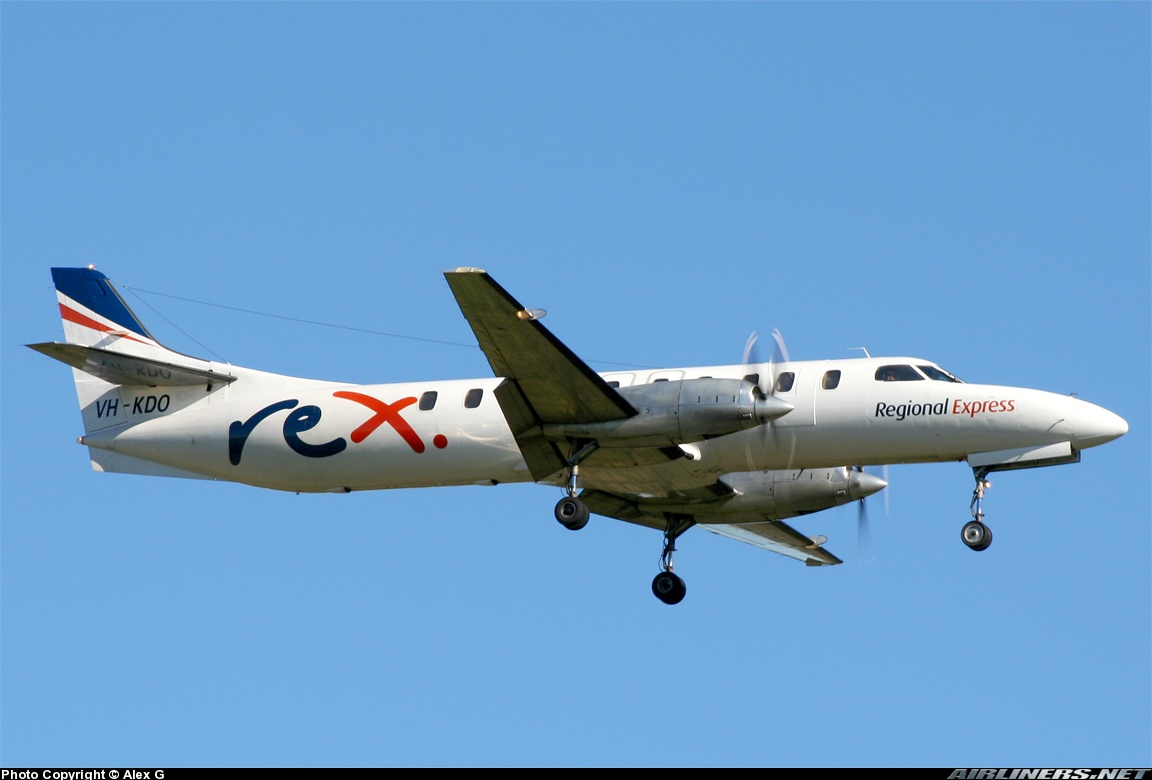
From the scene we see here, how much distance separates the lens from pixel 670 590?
2462cm

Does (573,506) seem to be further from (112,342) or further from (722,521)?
(112,342)

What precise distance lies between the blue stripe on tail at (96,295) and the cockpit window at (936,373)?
14.0 m

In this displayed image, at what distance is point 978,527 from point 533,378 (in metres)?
6.73

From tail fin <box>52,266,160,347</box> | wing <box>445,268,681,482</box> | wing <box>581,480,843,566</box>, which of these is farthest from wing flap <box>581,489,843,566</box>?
tail fin <box>52,266,160,347</box>

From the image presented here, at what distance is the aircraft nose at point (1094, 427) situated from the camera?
20766mm

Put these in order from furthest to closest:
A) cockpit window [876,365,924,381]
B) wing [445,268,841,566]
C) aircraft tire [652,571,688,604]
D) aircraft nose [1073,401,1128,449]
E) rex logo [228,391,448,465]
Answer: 1. aircraft tire [652,571,688,604]
2. rex logo [228,391,448,465]
3. cockpit window [876,365,924,381]
4. aircraft nose [1073,401,1128,449]
5. wing [445,268,841,566]

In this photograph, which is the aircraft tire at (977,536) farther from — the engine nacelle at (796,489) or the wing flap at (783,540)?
the wing flap at (783,540)

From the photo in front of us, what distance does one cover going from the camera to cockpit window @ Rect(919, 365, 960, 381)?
847 inches

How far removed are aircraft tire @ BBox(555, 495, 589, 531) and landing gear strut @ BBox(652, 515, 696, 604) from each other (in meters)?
3.83

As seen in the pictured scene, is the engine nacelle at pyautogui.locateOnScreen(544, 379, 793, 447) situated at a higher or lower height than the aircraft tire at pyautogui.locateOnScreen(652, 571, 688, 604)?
higher

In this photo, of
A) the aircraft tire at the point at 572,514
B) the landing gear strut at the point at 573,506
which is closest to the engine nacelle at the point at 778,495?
the landing gear strut at the point at 573,506

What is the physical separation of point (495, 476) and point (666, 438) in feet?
10.1

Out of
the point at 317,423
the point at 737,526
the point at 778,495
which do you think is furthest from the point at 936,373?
the point at 317,423

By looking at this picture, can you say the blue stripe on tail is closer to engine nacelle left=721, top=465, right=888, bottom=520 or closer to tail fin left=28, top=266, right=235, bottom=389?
tail fin left=28, top=266, right=235, bottom=389
